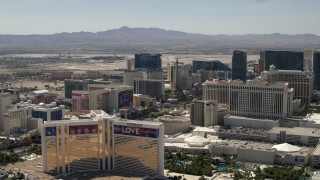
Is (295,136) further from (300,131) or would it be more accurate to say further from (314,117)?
(314,117)

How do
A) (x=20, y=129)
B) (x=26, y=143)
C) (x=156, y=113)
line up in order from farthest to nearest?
1. (x=156, y=113)
2. (x=20, y=129)
3. (x=26, y=143)

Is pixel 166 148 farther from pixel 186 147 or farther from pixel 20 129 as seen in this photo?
pixel 20 129

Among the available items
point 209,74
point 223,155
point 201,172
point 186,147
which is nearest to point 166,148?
point 186,147

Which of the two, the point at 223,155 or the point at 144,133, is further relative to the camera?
the point at 223,155

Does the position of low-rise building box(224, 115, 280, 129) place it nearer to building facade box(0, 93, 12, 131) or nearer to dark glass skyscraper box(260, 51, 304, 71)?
building facade box(0, 93, 12, 131)

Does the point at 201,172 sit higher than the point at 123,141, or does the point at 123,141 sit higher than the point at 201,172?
the point at 123,141

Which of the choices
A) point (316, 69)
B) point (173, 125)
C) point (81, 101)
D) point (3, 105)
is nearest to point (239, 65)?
point (316, 69)
